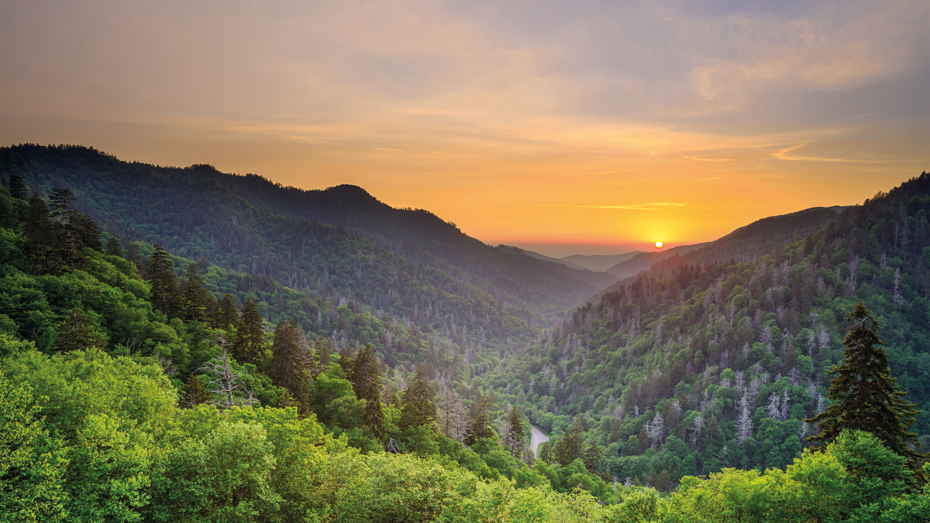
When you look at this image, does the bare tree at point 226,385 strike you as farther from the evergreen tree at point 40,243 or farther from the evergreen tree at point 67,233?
the evergreen tree at point 67,233

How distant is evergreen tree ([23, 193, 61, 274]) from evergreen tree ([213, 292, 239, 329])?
67.4ft

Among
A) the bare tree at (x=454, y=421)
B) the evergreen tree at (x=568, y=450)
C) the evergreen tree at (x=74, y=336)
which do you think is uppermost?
the evergreen tree at (x=74, y=336)

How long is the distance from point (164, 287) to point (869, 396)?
258 feet

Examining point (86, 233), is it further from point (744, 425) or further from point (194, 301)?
point (744, 425)

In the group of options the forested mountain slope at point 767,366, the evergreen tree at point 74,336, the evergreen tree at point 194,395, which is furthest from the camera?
the forested mountain slope at point 767,366

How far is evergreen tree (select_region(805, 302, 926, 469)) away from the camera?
103ft

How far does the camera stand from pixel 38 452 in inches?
911

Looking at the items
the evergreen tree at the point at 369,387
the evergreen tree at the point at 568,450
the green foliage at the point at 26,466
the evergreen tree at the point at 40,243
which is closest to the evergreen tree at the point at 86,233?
the evergreen tree at the point at 40,243

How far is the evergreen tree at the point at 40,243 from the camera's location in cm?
5525

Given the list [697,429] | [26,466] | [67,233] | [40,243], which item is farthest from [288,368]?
[697,429]

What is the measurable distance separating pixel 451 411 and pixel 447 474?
56.4 meters

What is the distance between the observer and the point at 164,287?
218 feet

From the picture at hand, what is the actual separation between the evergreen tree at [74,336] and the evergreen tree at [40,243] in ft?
50.4

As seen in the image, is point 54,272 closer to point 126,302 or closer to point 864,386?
point 126,302
